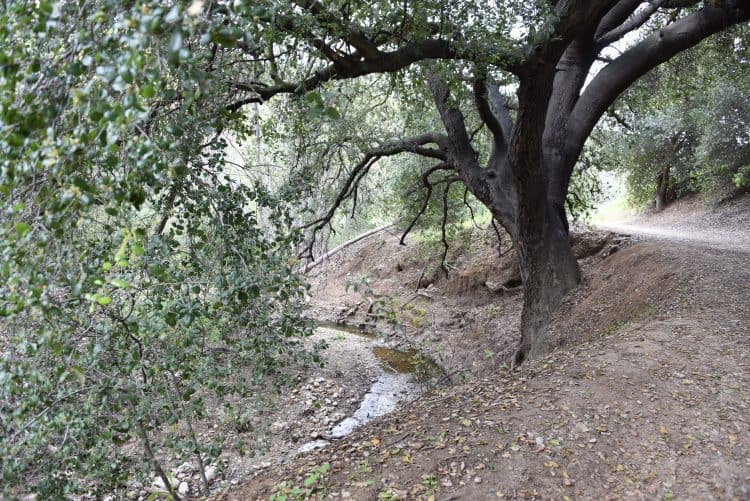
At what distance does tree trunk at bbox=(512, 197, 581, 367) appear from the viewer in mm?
7621

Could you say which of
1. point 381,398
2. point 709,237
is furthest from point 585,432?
point 709,237

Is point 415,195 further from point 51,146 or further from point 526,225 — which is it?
point 51,146

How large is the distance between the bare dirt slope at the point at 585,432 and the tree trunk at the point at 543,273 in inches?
68.2

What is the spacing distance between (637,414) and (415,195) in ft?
24.0

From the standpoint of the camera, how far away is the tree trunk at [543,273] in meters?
7.62

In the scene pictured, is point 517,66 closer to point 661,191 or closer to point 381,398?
point 381,398

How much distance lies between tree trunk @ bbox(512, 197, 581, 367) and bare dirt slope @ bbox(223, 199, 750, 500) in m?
1.73

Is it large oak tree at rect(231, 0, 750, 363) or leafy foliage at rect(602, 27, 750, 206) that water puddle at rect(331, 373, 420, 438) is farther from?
leafy foliage at rect(602, 27, 750, 206)

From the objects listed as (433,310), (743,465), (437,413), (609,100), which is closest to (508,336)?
(433,310)

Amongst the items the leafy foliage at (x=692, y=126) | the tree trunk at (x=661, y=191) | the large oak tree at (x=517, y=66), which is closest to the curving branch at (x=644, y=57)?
the large oak tree at (x=517, y=66)

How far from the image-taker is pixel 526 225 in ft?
24.3

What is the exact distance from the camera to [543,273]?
25.7 feet

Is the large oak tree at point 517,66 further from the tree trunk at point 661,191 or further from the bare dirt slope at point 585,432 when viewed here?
the tree trunk at point 661,191

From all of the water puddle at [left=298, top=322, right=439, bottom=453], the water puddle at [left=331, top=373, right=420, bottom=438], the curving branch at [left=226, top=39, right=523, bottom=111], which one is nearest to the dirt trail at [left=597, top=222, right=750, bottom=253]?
the water puddle at [left=298, top=322, right=439, bottom=453]
